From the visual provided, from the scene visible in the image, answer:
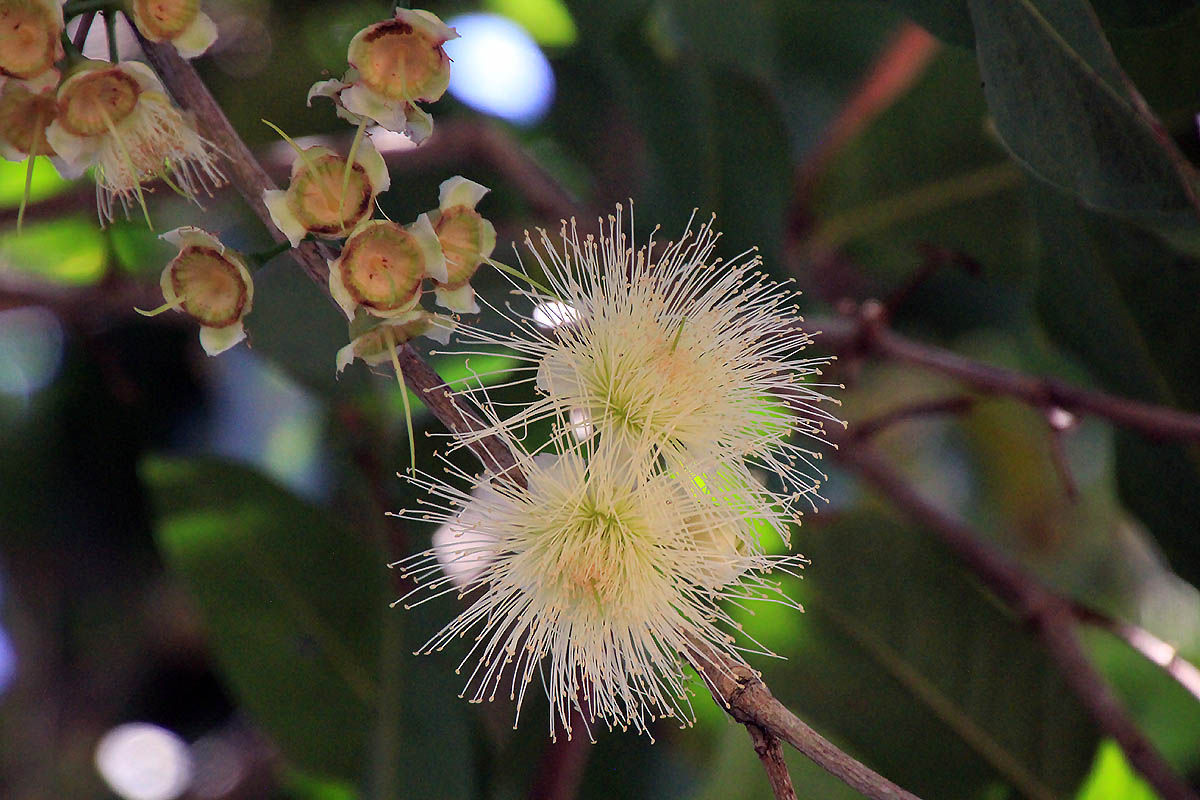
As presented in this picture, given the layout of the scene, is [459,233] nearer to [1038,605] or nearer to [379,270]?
[379,270]

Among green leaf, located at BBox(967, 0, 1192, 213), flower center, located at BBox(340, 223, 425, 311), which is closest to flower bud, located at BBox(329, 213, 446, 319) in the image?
flower center, located at BBox(340, 223, 425, 311)

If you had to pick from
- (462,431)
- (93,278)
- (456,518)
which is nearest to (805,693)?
(456,518)

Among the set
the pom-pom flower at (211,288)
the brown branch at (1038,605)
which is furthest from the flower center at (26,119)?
the brown branch at (1038,605)

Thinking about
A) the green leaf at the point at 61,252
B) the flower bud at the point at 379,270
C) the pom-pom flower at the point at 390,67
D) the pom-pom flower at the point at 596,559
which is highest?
the green leaf at the point at 61,252

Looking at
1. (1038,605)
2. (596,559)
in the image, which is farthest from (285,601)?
(1038,605)

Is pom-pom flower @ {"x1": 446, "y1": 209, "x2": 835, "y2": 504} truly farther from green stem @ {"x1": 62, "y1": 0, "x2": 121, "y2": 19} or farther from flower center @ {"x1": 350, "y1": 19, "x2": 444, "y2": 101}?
green stem @ {"x1": 62, "y1": 0, "x2": 121, "y2": 19}

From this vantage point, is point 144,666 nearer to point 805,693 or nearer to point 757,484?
point 805,693

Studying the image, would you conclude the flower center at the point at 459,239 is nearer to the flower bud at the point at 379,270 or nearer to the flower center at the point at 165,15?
the flower bud at the point at 379,270
